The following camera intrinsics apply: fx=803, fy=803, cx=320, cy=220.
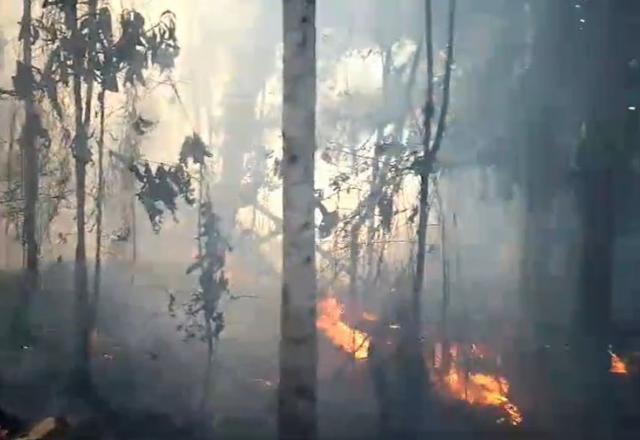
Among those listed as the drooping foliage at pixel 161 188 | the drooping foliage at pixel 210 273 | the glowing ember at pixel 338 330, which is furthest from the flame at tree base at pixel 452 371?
the drooping foliage at pixel 161 188

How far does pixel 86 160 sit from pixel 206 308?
51 cm

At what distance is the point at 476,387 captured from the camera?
2.10 meters

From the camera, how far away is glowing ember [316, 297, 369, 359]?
82.2 inches

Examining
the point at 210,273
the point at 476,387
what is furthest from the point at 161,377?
the point at 476,387

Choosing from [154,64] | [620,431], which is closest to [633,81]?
[620,431]

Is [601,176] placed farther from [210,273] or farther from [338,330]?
[210,273]

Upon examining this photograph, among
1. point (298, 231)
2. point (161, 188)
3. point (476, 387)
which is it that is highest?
point (161, 188)

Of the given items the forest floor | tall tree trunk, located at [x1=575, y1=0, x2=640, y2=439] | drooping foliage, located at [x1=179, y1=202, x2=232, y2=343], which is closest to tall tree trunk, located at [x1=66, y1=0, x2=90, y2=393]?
the forest floor

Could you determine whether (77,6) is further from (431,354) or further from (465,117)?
(431,354)

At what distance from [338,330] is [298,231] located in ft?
0.91

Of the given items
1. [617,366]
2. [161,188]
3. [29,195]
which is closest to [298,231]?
[161,188]

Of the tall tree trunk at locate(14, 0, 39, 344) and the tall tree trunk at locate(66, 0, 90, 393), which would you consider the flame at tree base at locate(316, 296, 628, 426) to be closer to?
the tall tree trunk at locate(66, 0, 90, 393)

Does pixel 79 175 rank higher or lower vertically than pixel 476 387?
higher

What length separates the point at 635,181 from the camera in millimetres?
2090
